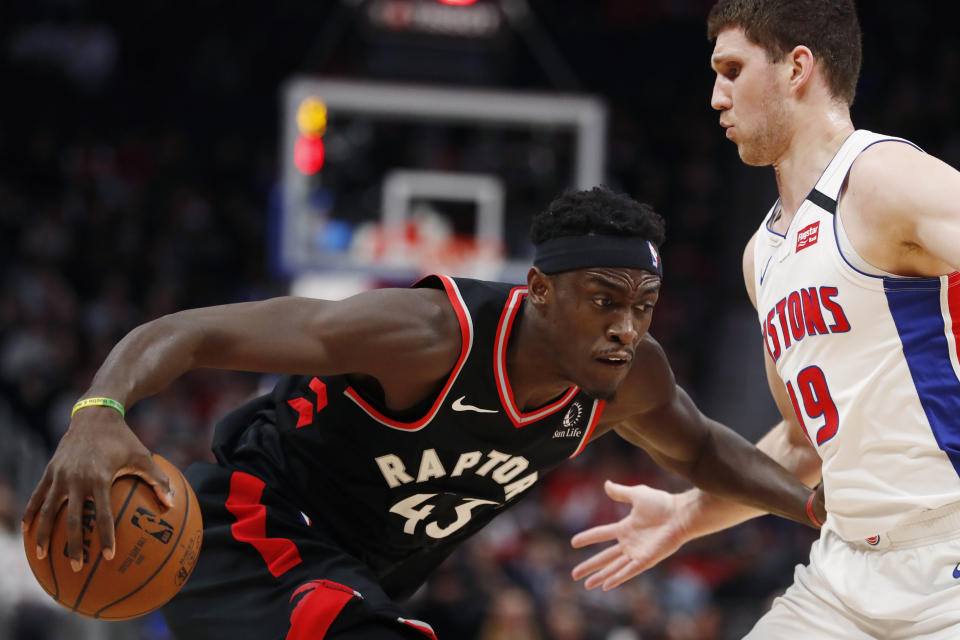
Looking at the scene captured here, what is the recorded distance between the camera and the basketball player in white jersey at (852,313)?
2.95m

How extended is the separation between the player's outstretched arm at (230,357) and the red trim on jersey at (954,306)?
4.29 ft

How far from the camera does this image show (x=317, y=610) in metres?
3.24

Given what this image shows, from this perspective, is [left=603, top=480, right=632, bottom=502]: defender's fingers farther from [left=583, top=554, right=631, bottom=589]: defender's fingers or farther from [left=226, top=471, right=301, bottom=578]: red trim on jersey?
[left=226, top=471, right=301, bottom=578]: red trim on jersey

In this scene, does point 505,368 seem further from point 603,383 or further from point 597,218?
point 597,218

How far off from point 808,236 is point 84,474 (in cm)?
189

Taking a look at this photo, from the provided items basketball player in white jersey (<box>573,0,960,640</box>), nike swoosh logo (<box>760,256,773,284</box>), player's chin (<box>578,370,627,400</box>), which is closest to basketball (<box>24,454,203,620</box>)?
player's chin (<box>578,370,627,400</box>)

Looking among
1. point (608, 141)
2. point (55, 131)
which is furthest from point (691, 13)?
point (55, 131)

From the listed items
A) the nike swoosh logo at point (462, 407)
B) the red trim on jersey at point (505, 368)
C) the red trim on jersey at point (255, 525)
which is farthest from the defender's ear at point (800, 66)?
the red trim on jersey at point (255, 525)

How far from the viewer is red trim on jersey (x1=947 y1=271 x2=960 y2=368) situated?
2965 mm

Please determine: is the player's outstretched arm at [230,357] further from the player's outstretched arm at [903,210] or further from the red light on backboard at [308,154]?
the red light on backboard at [308,154]

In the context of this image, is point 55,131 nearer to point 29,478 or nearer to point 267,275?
point 267,275

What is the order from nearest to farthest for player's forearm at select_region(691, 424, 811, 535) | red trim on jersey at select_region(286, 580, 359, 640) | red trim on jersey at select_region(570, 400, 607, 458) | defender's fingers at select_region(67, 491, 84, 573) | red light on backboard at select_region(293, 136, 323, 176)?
1. defender's fingers at select_region(67, 491, 84, 573)
2. red trim on jersey at select_region(286, 580, 359, 640)
3. red trim on jersey at select_region(570, 400, 607, 458)
4. player's forearm at select_region(691, 424, 811, 535)
5. red light on backboard at select_region(293, 136, 323, 176)

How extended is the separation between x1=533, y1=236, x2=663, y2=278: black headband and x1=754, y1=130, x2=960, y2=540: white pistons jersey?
0.46 meters

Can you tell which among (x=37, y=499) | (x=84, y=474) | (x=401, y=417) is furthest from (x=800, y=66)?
(x=37, y=499)
